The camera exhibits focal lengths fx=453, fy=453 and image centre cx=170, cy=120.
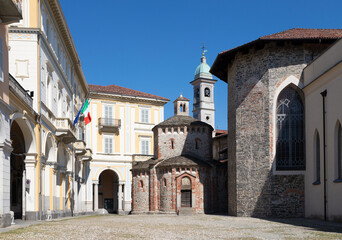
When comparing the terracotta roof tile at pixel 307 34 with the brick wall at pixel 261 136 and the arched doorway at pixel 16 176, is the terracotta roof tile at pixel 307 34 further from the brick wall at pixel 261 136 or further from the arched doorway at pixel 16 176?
the arched doorway at pixel 16 176

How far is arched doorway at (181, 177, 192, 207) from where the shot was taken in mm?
41094

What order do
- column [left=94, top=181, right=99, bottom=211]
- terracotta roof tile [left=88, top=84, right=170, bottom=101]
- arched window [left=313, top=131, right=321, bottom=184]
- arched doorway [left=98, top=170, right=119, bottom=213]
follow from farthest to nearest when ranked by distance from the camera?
arched doorway [left=98, top=170, right=119, bottom=213]
terracotta roof tile [left=88, top=84, right=170, bottom=101]
column [left=94, top=181, right=99, bottom=211]
arched window [left=313, top=131, right=321, bottom=184]

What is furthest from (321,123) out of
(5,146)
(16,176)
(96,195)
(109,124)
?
(96,195)

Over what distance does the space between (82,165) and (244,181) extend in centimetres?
2316

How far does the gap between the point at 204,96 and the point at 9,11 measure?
69408 mm

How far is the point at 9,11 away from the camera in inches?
662

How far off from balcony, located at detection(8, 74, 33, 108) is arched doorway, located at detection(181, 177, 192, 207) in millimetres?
21075

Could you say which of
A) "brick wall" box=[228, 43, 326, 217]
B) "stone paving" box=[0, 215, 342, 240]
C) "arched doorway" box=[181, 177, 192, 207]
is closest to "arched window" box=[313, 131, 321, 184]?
"brick wall" box=[228, 43, 326, 217]

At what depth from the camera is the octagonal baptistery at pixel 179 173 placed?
41188mm

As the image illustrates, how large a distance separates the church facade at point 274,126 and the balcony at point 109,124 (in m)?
27.4

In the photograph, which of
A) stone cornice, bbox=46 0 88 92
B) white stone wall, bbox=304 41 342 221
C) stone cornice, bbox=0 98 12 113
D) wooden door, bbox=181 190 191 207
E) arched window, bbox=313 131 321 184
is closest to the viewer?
stone cornice, bbox=0 98 12 113

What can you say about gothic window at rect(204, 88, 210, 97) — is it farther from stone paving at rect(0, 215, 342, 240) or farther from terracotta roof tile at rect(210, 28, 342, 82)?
stone paving at rect(0, 215, 342, 240)

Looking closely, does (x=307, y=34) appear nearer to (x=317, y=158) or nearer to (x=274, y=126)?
(x=274, y=126)

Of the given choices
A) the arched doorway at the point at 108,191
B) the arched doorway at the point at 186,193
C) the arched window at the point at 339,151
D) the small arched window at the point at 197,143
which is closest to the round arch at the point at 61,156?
the arched doorway at the point at 186,193
